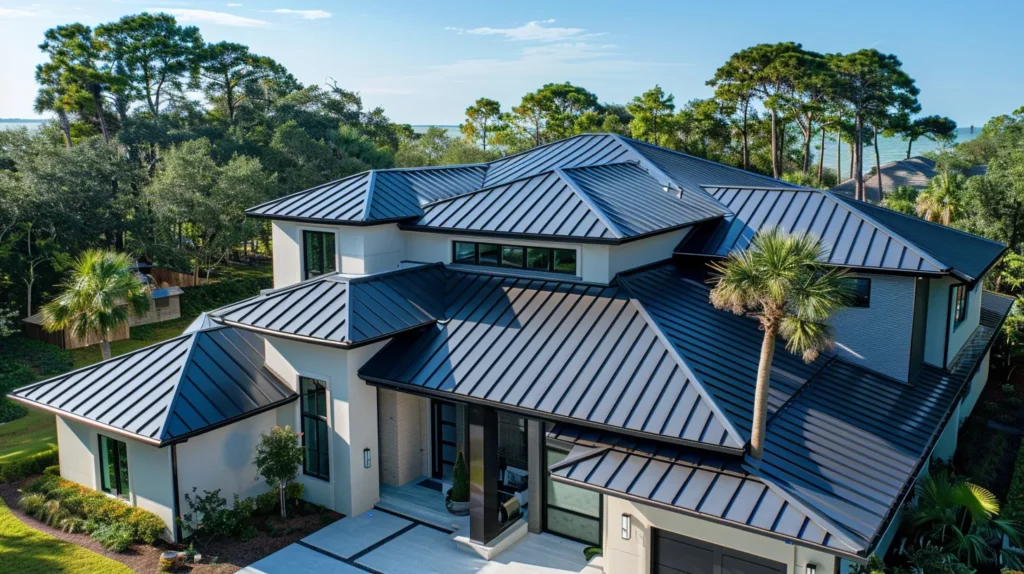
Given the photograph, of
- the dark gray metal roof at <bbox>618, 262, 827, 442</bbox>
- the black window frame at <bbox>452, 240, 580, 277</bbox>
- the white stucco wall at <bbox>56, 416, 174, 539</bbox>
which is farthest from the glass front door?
the white stucco wall at <bbox>56, 416, 174, 539</bbox>

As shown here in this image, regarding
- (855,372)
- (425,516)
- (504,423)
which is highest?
(855,372)

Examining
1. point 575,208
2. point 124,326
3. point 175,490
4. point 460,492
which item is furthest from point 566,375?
point 124,326

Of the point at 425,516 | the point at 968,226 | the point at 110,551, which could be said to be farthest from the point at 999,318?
the point at 110,551

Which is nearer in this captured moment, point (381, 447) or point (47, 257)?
point (381, 447)

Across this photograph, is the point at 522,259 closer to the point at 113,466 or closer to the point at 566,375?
the point at 566,375

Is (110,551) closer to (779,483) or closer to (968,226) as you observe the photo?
(779,483)

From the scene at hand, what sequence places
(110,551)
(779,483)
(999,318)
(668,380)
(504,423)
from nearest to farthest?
(779,483), (668,380), (110,551), (504,423), (999,318)

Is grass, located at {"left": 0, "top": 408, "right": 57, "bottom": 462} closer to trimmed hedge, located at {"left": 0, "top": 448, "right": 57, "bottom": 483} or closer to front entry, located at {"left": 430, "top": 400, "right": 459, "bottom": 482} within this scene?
trimmed hedge, located at {"left": 0, "top": 448, "right": 57, "bottom": 483}

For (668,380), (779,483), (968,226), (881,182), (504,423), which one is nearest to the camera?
(779,483)
